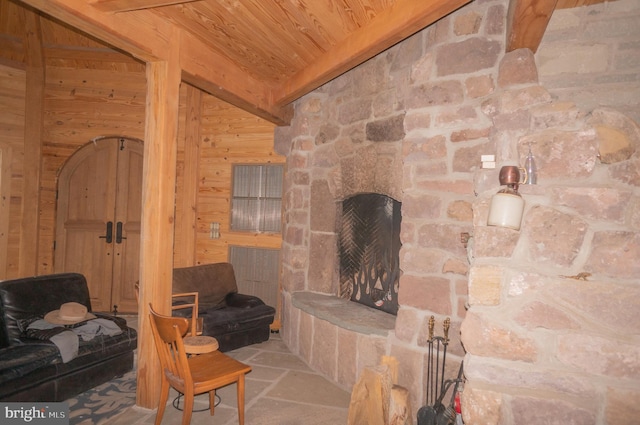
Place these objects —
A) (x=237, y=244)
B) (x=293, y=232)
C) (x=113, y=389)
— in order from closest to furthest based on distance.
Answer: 1. (x=113, y=389)
2. (x=293, y=232)
3. (x=237, y=244)

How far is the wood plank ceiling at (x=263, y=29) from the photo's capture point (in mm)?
2209

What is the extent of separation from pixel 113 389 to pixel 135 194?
2971mm

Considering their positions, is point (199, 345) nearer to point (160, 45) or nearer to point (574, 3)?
point (160, 45)

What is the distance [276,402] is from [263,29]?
9.34 ft

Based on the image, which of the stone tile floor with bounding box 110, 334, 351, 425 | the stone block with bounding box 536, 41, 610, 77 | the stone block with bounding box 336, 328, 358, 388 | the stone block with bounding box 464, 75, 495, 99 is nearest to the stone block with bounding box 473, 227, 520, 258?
the stone block with bounding box 536, 41, 610, 77

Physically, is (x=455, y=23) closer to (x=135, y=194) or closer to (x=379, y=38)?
(x=379, y=38)

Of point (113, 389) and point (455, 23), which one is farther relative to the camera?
point (113, 389)

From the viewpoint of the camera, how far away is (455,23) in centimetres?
270

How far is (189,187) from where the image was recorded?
5.38 meters

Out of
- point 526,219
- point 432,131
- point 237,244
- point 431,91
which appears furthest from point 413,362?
point 237,244

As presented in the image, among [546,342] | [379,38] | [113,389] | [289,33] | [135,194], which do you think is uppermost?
[289,33]

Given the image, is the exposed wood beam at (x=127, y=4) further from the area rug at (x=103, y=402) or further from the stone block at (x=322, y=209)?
the area rug at (x=103, y=402)

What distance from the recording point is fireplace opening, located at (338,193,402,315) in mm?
3422

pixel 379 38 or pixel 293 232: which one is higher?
pixel 379 38
